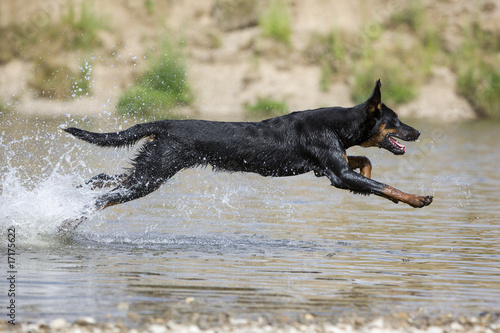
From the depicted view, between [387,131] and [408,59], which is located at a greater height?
[408,59]

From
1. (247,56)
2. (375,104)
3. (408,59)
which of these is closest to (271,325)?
(375,104)

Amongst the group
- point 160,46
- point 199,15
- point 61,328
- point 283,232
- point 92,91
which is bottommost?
point 61,328

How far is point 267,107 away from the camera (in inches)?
918

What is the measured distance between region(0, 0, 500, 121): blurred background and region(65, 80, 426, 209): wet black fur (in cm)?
1426

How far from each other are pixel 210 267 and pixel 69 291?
4.09 ft

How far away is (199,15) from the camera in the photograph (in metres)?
27.6

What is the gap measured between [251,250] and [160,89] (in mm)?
16665

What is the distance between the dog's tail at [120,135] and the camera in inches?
286

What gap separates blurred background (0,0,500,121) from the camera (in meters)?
23.3

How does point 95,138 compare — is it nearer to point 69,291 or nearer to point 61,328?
point 69,291

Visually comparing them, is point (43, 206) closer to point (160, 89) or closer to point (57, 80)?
point (160, 89)

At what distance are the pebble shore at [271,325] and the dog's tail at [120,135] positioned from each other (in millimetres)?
2961

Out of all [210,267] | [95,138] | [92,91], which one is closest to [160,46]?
[92,91]

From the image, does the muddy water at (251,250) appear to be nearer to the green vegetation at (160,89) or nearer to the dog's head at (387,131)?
the dog's head at (387,131)
